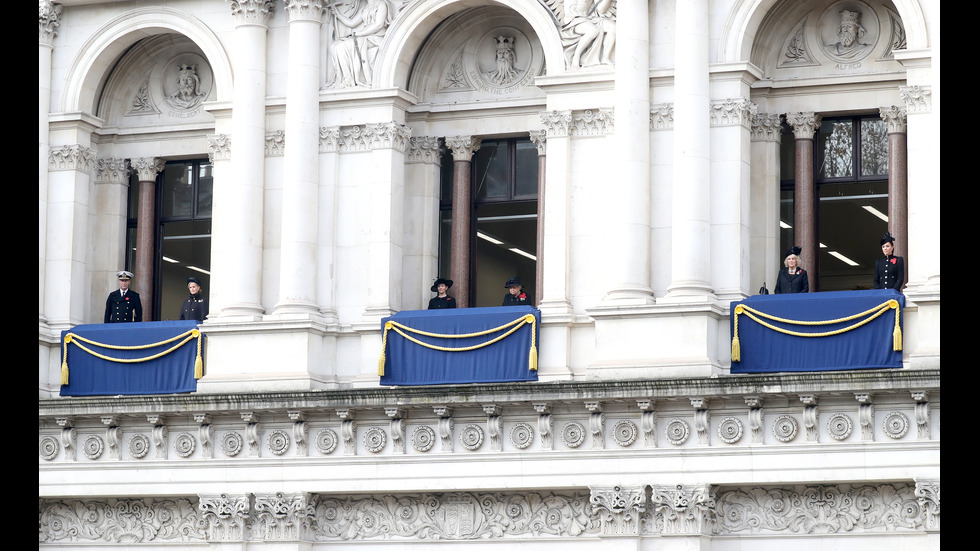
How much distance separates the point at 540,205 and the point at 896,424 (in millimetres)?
8085

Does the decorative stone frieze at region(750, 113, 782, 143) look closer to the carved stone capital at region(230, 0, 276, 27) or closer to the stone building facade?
the stone building facade

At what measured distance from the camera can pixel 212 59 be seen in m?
32.0

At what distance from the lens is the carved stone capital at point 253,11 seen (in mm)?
31141

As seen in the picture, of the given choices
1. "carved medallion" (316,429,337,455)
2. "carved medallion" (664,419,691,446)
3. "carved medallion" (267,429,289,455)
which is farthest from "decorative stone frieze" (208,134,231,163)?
"carved medallion" (664,419,691,446)

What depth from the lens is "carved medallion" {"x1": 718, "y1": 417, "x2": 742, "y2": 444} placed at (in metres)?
26.4

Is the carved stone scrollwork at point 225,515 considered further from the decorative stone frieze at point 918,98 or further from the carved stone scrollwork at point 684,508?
the decorative stone frieze at point 918,98

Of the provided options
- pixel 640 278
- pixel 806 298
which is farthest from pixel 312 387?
pixel 806 298

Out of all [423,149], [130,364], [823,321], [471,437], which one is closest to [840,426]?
[823,321]

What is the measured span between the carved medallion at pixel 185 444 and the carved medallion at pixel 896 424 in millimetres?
12333

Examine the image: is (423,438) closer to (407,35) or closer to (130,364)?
(130,364)

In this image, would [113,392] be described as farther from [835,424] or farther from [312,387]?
[835,424]

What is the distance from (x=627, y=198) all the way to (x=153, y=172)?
10.8 meters

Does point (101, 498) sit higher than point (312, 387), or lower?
lower

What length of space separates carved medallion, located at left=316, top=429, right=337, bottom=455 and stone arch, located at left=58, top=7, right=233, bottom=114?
7.24 metres
